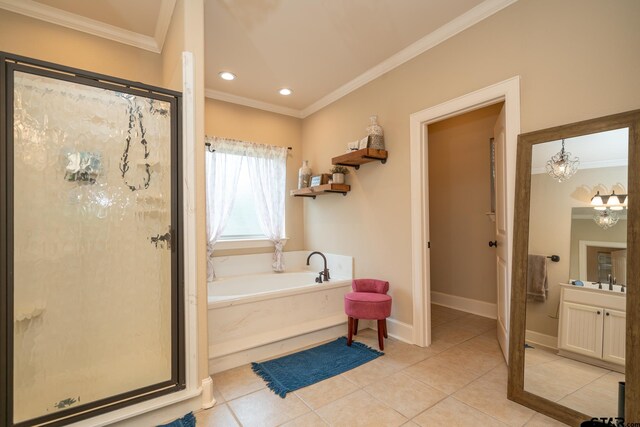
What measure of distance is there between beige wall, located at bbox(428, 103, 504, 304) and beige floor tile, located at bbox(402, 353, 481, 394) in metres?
1.55

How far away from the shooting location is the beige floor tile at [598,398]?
151 centimetres

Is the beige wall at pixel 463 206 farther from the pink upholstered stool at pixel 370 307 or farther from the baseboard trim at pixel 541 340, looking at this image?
the baseboard trim at pixel 541 340

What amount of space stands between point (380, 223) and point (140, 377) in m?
2.30

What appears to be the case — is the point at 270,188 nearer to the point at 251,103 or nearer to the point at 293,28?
the point at 251,103

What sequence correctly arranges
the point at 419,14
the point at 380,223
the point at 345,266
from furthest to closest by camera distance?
the point at 345,266, the point at 380,223, the point at 419,14

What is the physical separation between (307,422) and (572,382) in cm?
150

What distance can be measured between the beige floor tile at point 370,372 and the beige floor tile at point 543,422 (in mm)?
864

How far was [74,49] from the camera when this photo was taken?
94.3 inches

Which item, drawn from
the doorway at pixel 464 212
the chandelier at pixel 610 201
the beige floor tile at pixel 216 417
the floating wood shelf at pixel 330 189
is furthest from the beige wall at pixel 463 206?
the beige floor tile at pixel 216 417

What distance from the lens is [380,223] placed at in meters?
3.09

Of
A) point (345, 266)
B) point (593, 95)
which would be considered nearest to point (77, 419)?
point (345, 266)

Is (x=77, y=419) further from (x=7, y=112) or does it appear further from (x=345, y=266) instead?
(x=345, y=266)

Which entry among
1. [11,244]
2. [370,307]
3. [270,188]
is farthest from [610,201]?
[270,188]

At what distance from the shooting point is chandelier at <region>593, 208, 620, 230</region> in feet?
5.19
